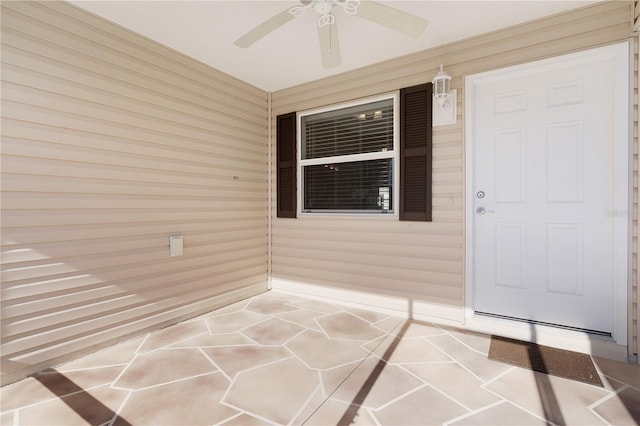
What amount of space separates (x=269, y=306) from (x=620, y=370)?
2.96 metres

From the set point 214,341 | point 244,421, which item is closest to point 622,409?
point 244,421

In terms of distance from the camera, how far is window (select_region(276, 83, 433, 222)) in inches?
122

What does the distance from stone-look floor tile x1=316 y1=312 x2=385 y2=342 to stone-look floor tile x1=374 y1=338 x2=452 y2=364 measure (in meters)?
0.23

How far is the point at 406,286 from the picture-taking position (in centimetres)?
317

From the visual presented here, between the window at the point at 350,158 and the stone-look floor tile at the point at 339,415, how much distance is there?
2027mm

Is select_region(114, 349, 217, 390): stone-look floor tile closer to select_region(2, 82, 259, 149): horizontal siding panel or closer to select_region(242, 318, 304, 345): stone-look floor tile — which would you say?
select_region(242, 318, 304, 345): stone-look floor tile

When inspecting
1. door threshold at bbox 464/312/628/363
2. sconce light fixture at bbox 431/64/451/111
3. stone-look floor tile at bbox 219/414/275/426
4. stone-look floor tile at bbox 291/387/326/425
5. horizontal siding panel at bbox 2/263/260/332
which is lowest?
stone-look floor tile at bbox 291/387/326/425

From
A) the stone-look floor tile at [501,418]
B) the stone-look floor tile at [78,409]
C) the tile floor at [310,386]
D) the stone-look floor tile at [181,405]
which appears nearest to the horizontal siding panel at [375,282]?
the tile floor at [310,386]

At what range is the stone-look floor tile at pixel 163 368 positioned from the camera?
2.00m

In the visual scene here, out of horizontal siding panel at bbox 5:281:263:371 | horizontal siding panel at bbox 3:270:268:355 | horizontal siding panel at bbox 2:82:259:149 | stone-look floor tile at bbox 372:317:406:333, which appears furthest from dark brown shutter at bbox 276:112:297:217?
stone-look floor tile at bbox 372:317:406:333

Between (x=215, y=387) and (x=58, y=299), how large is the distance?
54.3 inches

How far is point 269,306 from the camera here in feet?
11.5

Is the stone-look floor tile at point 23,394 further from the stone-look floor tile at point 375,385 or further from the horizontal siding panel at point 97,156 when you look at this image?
the stone-look floor tile at point 375,385

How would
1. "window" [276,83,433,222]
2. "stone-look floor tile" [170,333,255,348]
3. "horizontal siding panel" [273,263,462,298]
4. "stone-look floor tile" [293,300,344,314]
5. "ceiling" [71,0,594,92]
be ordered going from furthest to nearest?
"stone-look floor tile" [293,300,344,314] → "window" [276,83,433,222] → "horizontal siding panel" [273,263,462,298] → "stone-look floor tile" [170,333,255,348] → "ceiling" [71,0,594,92]
